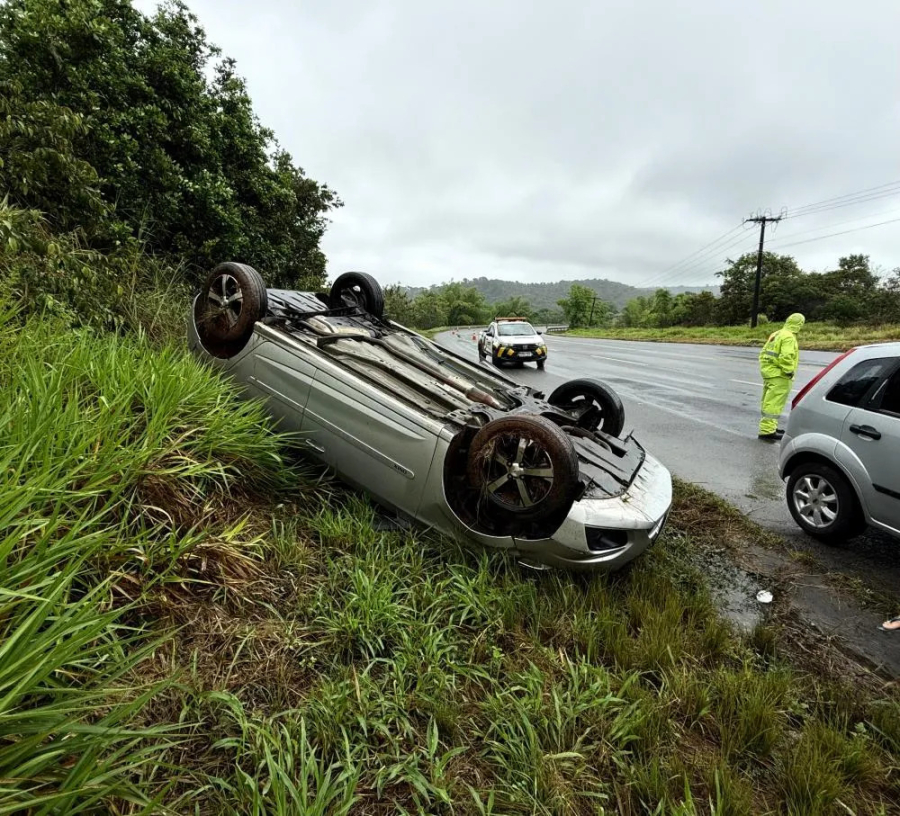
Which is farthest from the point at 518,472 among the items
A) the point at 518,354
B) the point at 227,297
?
the point at 518,354

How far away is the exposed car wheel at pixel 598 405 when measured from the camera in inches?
155

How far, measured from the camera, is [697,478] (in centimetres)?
485

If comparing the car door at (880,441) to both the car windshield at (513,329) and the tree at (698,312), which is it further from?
the tree at (698,312)

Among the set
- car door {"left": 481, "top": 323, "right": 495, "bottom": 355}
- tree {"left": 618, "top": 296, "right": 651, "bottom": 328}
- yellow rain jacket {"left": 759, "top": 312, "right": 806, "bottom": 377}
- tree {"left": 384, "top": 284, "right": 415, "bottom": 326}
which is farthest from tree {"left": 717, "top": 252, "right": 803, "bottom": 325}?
yellow rain jacket {"left": 759, "top": 312, "right": 806, "bottom": 377}

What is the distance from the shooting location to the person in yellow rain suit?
6062mm

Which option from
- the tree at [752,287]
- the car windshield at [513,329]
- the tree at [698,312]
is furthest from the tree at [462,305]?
the car windshield at [513,329]

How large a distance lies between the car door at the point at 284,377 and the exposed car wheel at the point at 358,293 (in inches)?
59.2

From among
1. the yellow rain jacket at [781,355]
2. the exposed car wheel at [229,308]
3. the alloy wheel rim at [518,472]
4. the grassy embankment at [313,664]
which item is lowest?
the grassy embankment at [313,664]

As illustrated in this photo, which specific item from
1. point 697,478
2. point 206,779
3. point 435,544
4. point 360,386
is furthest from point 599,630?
point 697,478

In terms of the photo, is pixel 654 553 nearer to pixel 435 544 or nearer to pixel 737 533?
pixel 737 533

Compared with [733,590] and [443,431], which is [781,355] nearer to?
[733,590]

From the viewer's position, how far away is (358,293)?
5.03 metres

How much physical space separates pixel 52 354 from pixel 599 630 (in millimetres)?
3482

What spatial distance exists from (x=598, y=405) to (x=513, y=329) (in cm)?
1147
